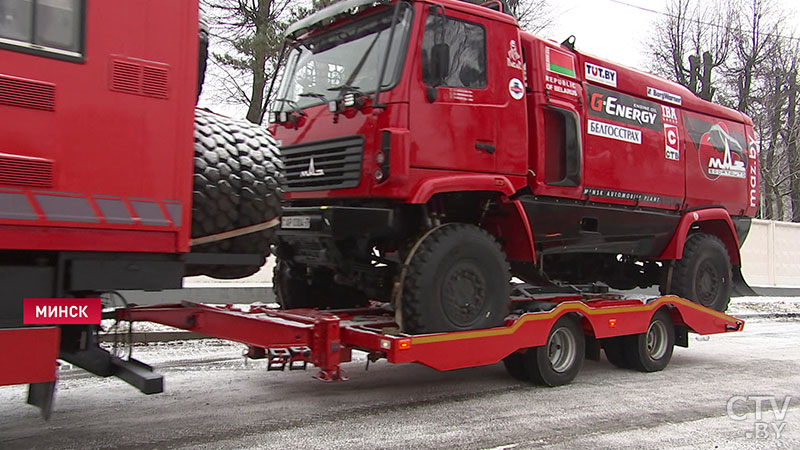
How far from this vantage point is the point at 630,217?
7746mm

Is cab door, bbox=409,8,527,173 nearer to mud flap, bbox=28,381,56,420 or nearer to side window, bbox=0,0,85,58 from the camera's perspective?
side window, bbox=0,0,85,58

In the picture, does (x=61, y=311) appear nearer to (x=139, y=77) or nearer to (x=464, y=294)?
(x=139, y=77)

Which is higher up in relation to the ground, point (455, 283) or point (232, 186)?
point (232, 186)

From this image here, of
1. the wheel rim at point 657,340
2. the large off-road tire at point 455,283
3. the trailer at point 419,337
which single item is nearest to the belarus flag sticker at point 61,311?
the trailer at point 419,337

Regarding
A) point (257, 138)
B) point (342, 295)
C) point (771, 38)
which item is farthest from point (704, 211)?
point (771, 38)

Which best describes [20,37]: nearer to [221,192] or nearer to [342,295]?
[221,192]

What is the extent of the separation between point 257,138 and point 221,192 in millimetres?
665

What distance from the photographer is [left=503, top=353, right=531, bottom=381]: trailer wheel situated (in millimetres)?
6641

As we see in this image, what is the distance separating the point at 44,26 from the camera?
3.55 metres

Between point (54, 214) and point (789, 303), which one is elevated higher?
point (54, 214)

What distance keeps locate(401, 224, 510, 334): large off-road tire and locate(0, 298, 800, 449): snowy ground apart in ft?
2.52

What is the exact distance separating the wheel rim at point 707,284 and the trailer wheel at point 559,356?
2.54 metres

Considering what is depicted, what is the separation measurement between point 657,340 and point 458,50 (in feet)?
13.8

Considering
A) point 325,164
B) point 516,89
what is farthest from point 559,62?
point 325,164
